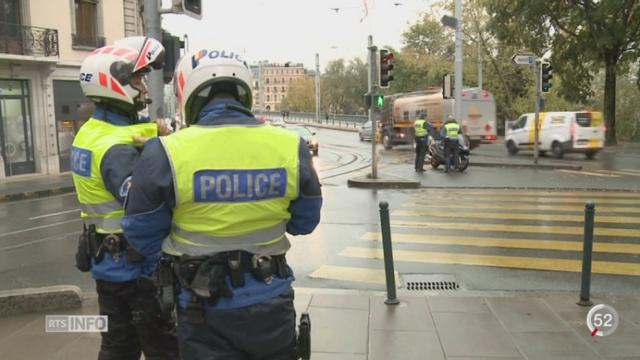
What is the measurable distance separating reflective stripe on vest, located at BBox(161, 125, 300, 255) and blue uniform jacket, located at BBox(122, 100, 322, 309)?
0.13 feet

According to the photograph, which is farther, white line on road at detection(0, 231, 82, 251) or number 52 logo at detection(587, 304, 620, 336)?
white line on road at detection(0, 231, 82, 251)

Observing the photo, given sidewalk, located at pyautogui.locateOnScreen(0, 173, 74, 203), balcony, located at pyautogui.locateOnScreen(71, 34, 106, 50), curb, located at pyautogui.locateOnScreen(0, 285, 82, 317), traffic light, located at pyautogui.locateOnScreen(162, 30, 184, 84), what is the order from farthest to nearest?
balcony, located at pyautogui.locateOnScreen(71, 34, 106, 50) → sidewalk, located at pyautogui.locateOnScreen(0, 173, 74, 203) → traffic light, located at pyautogui.locateOnScreen(162, 30, 184, 84) → curb, located at pyautogui.locateOnScreen(0, 285, 82, 317)

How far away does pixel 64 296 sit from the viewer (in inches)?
211

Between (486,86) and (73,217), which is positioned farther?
(486,86)

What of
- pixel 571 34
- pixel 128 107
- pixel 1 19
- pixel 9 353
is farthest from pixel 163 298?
pixel 571 34

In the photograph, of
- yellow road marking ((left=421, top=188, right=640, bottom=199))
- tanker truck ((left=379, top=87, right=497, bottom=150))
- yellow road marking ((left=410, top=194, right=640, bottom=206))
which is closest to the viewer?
yellow road marking ((left=410, top=194, right=640, bottom=206))

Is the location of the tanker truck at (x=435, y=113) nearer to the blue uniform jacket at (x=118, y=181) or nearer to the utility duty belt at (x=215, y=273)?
the blue uniform jacket at (x=118, y=181)

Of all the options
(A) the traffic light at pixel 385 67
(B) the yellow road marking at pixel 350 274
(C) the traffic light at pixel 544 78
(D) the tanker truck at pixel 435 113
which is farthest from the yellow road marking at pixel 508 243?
(D) the tanker truck at pixel 435 113

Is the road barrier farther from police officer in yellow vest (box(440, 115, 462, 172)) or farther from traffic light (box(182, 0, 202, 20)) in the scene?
traffic light (box(182, 0, 202, 20))

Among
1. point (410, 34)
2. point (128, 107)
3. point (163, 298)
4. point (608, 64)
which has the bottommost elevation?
point (163, 298)

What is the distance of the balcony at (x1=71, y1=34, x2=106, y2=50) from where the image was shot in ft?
75.2

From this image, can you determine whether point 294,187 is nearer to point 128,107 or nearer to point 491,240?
point 128,107

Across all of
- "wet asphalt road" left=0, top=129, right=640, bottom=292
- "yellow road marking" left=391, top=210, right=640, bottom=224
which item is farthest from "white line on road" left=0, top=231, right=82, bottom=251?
"yellow road marking" left=391, top=210, right=640, bottom=224

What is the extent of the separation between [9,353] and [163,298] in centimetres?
258
